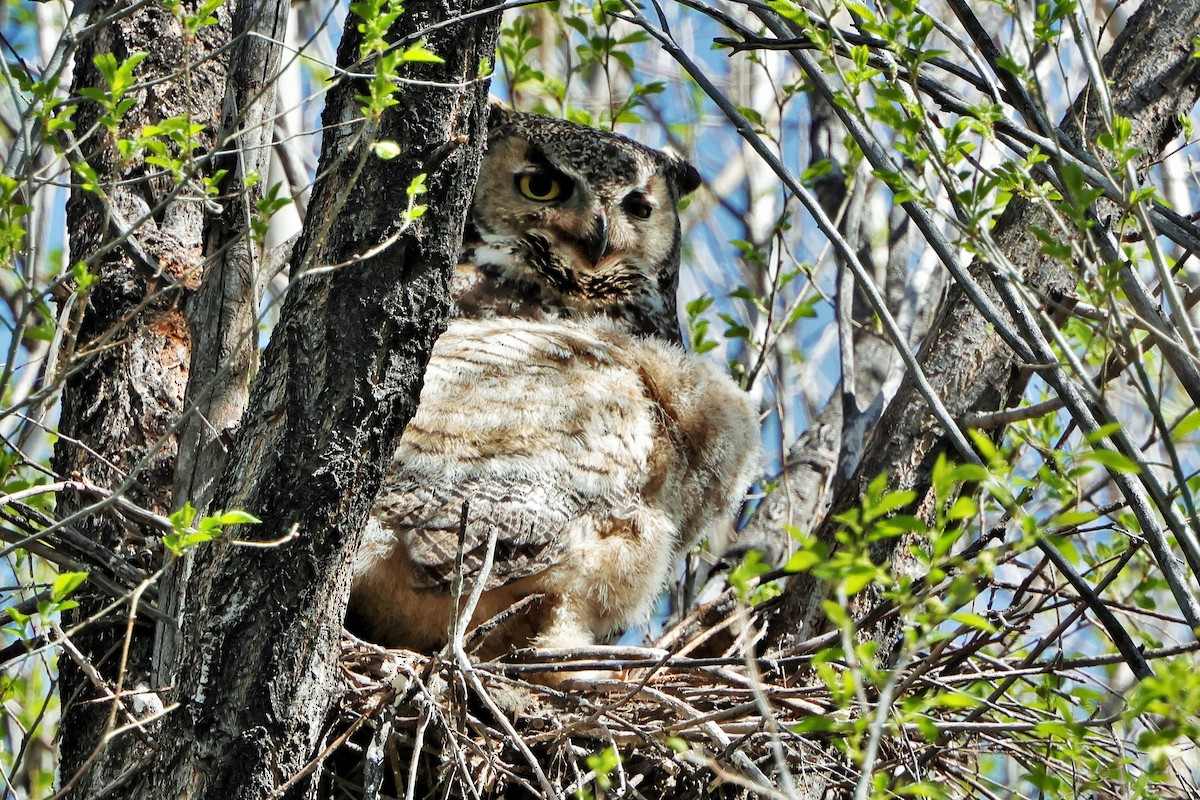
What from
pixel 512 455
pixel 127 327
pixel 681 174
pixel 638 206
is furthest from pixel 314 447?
pixel 681 174

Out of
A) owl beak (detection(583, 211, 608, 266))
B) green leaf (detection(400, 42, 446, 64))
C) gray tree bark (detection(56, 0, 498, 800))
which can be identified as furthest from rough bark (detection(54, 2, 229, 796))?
owl beak (detection(583, 211, 608, 266))

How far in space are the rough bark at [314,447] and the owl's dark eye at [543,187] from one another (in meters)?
1.52

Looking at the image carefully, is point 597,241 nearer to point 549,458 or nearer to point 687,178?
point 687,178

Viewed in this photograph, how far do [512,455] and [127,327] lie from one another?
0.95 metres

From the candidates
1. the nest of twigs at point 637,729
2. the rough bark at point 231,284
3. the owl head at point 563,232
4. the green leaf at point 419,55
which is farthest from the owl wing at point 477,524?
the green leaf at point 419,55

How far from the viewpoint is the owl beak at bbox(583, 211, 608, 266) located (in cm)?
344

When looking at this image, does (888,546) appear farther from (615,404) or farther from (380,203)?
(380,203)

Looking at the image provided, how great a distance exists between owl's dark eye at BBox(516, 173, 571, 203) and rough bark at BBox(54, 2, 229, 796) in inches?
36.1

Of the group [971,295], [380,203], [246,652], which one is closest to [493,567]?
[246,652]

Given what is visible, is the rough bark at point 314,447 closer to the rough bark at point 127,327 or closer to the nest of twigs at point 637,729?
the nest of twigs at point 637,729

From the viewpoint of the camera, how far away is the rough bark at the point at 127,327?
8.24 ft

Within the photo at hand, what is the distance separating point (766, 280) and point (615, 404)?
2249 millimetres

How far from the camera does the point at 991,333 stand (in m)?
2.88

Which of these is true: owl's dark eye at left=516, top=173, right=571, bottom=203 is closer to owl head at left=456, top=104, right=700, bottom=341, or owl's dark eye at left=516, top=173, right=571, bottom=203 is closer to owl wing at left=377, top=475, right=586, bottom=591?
owl head at left=456, top=104, right=700, bottom=341
